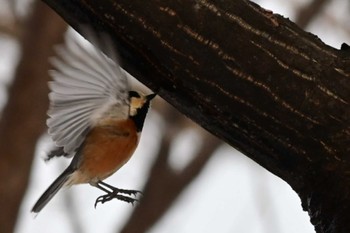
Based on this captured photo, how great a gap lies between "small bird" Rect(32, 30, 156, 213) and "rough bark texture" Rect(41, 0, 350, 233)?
0.17 ft

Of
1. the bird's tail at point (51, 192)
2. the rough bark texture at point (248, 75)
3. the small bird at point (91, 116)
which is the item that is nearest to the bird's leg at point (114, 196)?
the small bird at point (91, 116)

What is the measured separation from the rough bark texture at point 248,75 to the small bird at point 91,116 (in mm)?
53

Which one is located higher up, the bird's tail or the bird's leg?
the bird's leg

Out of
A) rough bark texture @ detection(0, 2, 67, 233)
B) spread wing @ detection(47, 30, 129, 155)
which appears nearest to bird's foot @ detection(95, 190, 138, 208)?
spread wing @ detection(47, 30, 129, 155)

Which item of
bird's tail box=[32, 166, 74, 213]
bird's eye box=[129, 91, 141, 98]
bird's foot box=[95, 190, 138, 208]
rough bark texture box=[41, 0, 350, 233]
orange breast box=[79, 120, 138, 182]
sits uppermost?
rough bark texture box=[41, 0, 350, 233]

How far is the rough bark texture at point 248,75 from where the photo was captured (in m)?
1.53

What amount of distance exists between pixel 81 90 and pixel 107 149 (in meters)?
0.22

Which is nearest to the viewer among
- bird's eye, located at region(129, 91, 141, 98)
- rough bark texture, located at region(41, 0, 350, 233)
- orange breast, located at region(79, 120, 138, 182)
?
rough bark texture, located at region(41, 0, 350, 233)

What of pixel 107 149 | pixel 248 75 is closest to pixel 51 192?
pixel 107 149

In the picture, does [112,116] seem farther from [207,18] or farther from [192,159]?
[192,159]

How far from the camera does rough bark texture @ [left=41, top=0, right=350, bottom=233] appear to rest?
1.53 metres

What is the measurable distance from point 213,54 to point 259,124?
0.47ft

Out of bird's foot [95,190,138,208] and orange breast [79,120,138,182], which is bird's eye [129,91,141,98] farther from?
bird's foot [95,190,138,208]

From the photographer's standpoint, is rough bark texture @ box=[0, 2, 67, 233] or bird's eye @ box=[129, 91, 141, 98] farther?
rough bark texture @ box=[0, 2, 67, 233]
